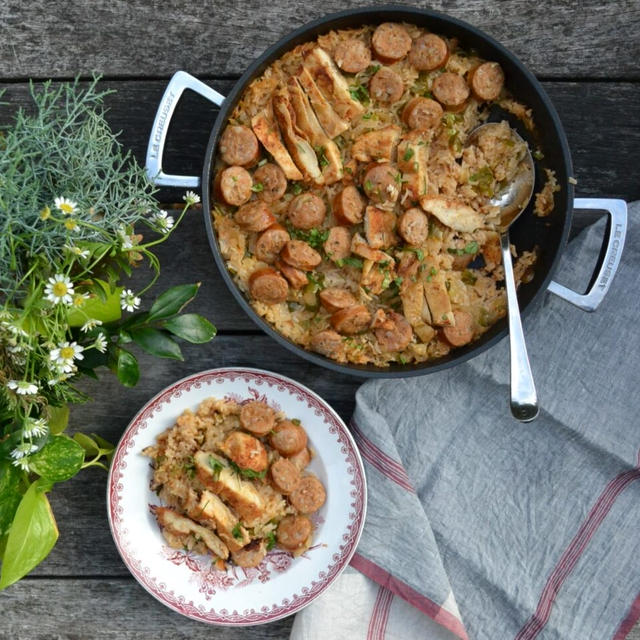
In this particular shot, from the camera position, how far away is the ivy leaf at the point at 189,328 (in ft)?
6.84

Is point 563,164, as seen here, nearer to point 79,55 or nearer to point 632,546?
point 632,546

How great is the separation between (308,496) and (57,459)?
0.78 m

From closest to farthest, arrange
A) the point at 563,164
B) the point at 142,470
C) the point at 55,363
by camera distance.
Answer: the point at 55,363
the point at 563,164
the point at 142,470

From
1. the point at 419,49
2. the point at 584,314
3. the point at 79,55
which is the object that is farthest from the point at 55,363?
the point at 584,314

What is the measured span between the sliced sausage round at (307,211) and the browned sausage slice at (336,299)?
0.20 meters

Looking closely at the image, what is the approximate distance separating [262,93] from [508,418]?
1300 mm

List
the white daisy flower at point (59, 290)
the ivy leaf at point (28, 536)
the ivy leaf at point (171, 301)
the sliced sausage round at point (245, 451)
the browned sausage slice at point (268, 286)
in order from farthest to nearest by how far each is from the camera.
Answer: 1. the sliced sausage round at point (245, 451)
2. the browned sausage slice at point (268, 286)
3. the ivy leaf at point (171, 301)
4. the ivy leaf at point (28, 536)
5. the white daisy flower at point (59, 290)

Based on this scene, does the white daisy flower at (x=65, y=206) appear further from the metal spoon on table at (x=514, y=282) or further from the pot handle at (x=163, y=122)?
the metal spoon on table at (x=514, y=282)

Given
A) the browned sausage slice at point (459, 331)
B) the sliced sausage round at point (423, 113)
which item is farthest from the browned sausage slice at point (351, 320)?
the sliced sausage round at point (423, 113)

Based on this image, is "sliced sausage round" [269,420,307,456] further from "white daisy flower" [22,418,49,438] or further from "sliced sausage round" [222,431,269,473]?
"white daisy flower" [22,418,49,438]

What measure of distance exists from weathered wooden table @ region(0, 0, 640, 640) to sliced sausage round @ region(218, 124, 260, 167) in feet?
0.86

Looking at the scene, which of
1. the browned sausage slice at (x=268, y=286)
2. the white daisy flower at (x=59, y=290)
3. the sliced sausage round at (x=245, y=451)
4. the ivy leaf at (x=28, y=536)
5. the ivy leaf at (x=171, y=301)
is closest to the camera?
the white daisy flower at (x=59, y=290)

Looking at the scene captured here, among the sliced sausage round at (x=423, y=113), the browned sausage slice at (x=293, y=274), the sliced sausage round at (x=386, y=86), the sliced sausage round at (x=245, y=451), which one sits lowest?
the sliced sausage round at (x=245, y=451)

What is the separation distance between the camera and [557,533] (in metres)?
2.42
